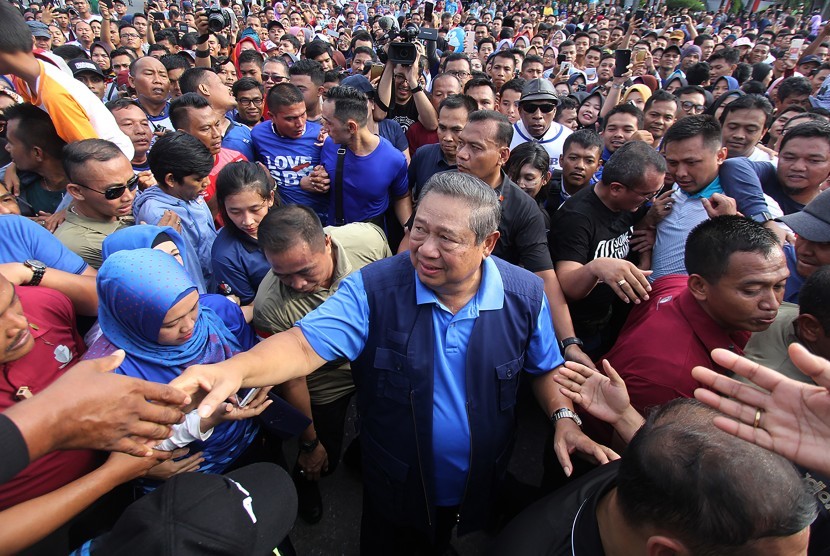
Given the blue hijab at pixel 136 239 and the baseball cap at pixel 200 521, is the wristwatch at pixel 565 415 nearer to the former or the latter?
the baseball cap at pixel 200 521

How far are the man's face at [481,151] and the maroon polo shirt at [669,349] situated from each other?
1326 millimetres

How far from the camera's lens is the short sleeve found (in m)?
1.67

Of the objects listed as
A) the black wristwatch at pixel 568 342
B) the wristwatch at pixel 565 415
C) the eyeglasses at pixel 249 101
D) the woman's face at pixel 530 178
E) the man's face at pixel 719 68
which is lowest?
the black wristwatch at pixel 568 342

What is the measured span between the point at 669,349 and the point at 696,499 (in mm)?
956

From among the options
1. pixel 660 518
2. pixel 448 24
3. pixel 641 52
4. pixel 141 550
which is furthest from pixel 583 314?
pixel 448 24

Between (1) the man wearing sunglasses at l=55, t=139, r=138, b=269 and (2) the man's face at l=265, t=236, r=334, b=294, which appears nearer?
(2) the man's face at l=265, t=236, r=334, b=294

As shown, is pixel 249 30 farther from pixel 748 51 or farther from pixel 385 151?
pixel 748 51

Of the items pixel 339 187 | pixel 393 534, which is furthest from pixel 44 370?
pixel 339 187

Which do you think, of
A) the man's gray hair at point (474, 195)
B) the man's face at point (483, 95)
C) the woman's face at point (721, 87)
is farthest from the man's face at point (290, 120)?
the woman's face at point (721, 87)

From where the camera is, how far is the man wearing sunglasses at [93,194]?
7.95 ft

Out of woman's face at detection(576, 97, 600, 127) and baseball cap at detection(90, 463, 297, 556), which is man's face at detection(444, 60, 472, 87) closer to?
woman's face at detection(576, 97, 600, 127)

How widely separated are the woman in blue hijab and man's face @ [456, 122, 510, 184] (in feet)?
5.95

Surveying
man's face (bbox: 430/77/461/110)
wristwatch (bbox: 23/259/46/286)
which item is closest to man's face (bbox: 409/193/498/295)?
wristwatch (bbox: 23/259/46/286)

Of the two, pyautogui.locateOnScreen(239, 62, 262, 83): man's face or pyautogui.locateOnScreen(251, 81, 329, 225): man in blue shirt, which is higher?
pyautogui.locateOnScreen(239, 62, 262, 83): man's face
